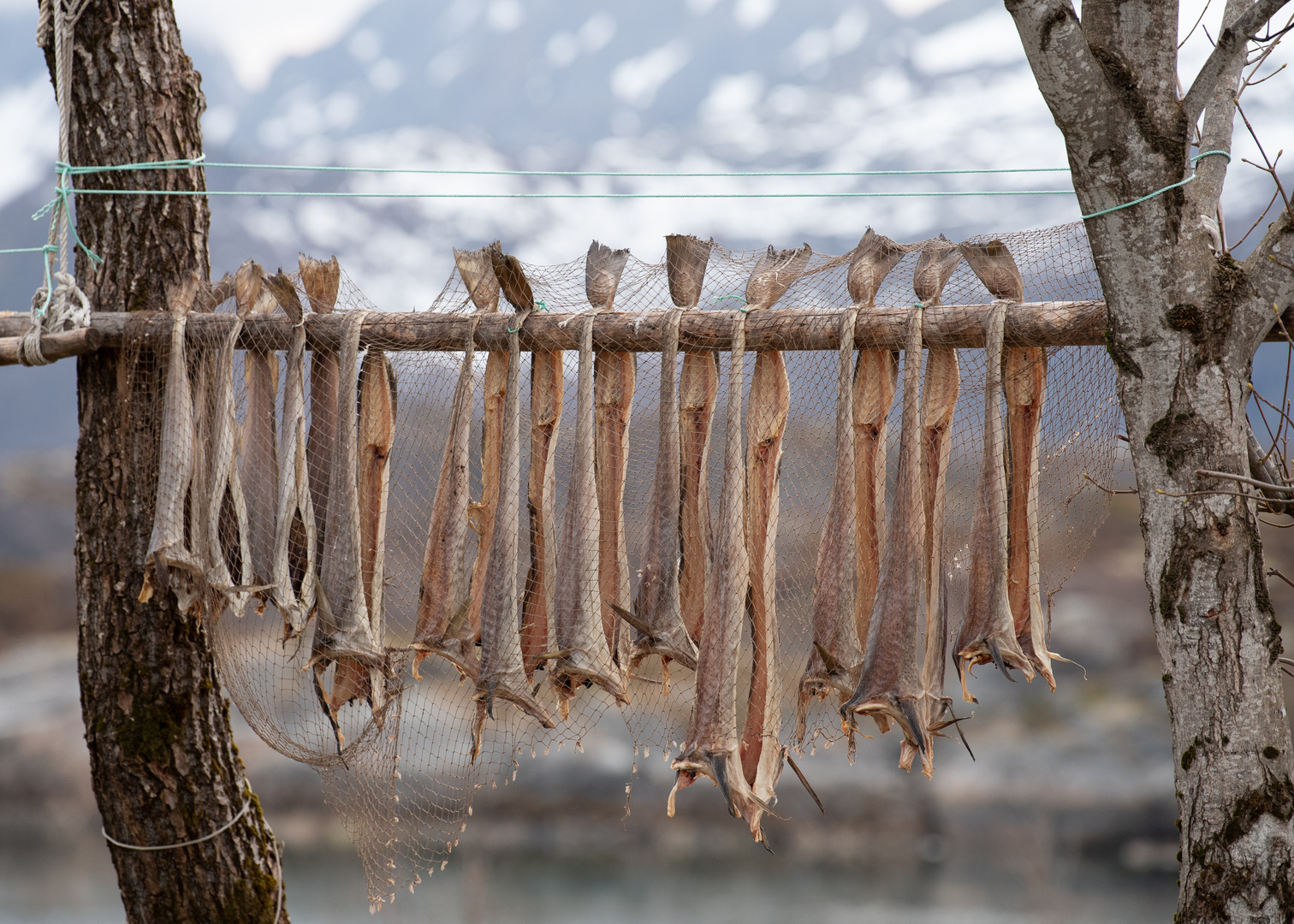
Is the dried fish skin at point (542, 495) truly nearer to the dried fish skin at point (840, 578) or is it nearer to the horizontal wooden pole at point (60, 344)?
the dried fish skin at point (840, 578)

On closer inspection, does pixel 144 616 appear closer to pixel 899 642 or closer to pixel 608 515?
pixel 608 515

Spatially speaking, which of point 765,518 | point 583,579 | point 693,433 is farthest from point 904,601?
point 583,579

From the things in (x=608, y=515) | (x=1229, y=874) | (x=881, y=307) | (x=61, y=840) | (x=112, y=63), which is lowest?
(x=61, y=840)

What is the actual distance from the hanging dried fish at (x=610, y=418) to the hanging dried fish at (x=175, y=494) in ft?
3.63

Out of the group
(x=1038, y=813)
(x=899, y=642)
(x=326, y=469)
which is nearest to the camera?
(x=899, y=642)

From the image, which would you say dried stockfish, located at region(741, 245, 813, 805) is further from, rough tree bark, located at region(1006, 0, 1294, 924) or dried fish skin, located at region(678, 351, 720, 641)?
rough tree bark, located at region(1006, 0, 1294, 924)

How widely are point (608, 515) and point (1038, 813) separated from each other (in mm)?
14244

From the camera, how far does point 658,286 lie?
2.65 m

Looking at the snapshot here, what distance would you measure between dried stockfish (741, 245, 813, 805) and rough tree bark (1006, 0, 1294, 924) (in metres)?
0.79

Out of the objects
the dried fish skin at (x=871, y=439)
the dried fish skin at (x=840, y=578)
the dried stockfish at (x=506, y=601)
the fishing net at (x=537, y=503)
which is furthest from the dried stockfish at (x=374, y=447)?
the dried fish skin at (x=871, y=439)

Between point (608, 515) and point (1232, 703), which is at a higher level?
point (608, 515)

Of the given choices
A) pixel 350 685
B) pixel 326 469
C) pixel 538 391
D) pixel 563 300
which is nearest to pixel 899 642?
pixel 538 391

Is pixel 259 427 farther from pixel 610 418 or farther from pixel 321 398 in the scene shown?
pixel 610 418

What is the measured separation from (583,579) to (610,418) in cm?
45
